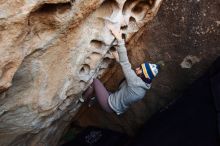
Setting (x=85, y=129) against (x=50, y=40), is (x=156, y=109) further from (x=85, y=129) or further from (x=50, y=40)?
(x=50, y=40)

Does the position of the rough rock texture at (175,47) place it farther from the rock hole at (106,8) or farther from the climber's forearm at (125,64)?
the rock hole at (106,8)

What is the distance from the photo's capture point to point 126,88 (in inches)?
88.8

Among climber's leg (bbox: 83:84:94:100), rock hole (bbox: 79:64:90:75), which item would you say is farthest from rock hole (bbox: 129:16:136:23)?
climber's leg (bbox: 83:84:94:100)

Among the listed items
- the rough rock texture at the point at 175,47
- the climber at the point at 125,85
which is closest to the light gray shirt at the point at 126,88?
the climber at the point at 125,85

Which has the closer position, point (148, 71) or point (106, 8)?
point (106, 8)

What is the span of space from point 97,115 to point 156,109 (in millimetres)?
439

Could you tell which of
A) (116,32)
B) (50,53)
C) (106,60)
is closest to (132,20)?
(116,32)

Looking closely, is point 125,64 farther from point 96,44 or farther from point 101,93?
point 101,93

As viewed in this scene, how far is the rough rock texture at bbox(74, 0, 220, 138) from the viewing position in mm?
2305

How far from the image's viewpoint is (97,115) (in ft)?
9.56

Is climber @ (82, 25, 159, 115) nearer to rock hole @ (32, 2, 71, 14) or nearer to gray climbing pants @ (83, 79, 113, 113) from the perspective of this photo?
gray climbing pants @ (83, 79, 113, 113)

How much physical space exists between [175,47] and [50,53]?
871 millimetres

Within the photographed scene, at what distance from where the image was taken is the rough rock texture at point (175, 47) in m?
2.30

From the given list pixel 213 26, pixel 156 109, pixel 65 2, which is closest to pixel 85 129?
pixel 156 109
